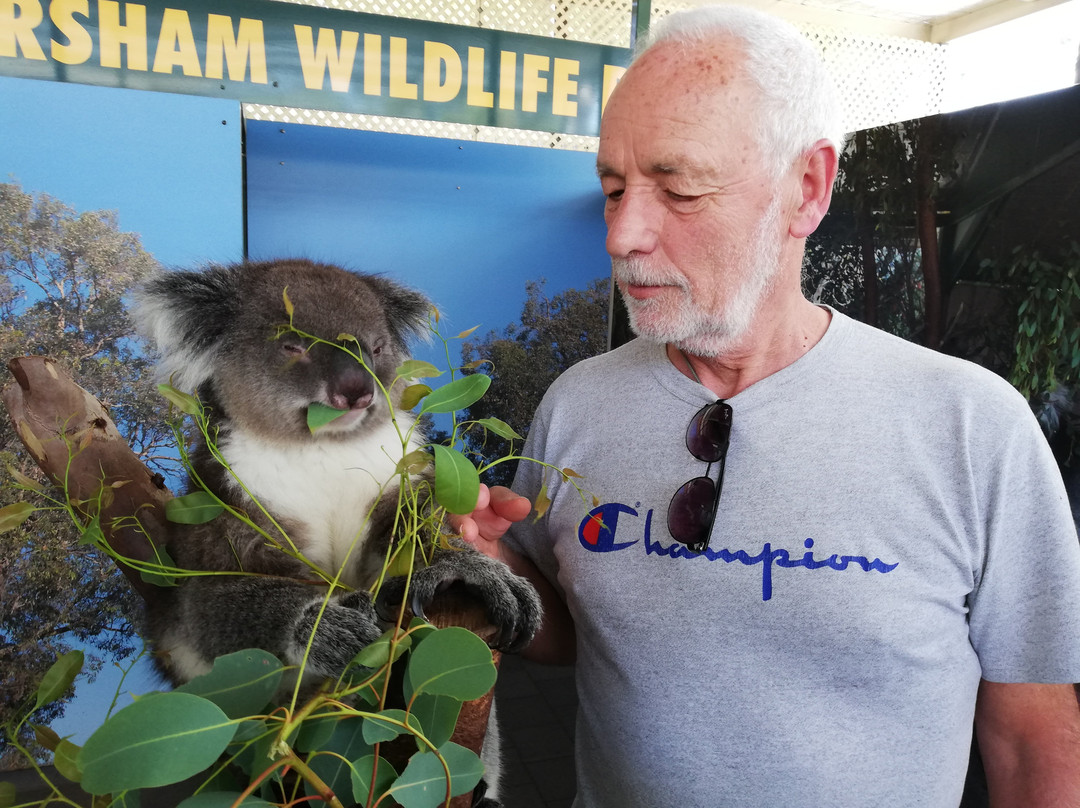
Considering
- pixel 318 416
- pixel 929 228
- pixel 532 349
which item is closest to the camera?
pixel 318 416

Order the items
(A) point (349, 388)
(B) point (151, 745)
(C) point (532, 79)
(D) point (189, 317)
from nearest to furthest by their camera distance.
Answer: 1. (B) point (151, 745)
2. (A) point (349, 388)
3. (D) point (189, 317)
4. (C) point (532, 79)

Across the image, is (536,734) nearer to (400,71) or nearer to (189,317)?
(189,317)

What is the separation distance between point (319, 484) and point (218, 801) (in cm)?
66

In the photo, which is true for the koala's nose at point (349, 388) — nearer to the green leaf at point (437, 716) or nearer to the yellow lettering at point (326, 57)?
the green leaf at point (437, 716)

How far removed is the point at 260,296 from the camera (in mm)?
1203

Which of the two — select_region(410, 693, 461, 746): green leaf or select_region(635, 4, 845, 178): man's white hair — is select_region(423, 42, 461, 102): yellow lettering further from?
select_region(410, 693, 461, 746): green leaf

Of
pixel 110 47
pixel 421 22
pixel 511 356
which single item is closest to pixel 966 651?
pixel 511 356

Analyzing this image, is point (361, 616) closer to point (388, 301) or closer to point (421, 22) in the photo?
point (388, 301)

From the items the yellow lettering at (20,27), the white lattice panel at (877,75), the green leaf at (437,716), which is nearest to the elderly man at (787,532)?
the green leaf at (437,716)

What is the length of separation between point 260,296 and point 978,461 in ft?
3.85

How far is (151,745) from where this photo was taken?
39 centimetres

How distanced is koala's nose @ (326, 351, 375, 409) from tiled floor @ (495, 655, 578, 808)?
1613 millimetres

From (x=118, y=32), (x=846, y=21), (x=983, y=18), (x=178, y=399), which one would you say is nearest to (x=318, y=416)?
(x=178, y=399)

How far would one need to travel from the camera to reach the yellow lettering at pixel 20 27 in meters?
1.79
